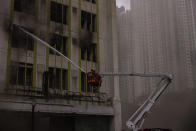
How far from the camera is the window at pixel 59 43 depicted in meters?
25.6

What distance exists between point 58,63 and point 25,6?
5.74 m

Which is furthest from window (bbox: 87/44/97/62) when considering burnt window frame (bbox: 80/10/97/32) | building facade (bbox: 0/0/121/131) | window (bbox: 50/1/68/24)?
window (bbox: 50/1/68/24)

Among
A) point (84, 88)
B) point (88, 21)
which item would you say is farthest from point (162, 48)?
point (84, 88)

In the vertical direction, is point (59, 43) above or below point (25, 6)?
below

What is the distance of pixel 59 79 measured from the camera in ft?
83.9

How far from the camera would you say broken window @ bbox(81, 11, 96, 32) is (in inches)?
1121

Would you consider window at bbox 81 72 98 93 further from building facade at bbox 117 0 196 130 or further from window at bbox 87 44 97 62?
building facade at bbox 117 0 196 130

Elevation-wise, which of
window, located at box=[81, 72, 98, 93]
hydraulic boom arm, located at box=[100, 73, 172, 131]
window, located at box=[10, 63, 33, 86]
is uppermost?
window, located at box=[10, 63, 33, 86]

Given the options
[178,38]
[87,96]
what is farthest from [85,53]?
[178,38]

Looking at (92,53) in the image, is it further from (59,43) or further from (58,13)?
(58,13)

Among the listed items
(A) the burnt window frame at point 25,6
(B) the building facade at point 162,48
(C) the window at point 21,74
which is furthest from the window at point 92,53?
(B) the building facade at point 162,48

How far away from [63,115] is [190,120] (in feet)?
61.0

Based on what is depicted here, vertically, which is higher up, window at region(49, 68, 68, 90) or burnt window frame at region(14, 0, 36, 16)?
burnt window frame at region(14, 0, 36, 16)

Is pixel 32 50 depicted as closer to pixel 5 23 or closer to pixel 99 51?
pixel 5 23
